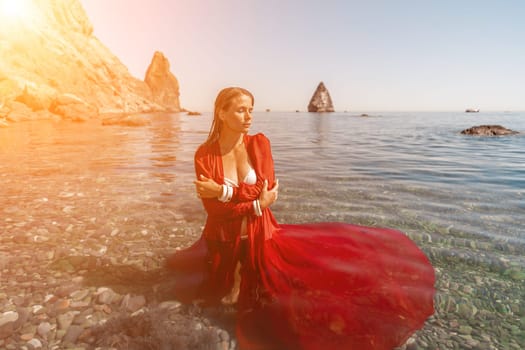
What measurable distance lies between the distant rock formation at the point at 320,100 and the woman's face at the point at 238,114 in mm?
187364

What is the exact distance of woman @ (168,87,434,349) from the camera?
3.11 m

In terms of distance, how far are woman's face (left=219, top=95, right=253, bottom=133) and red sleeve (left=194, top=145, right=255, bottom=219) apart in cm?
39

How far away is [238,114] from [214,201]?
0.96 metres

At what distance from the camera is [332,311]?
10.5 feet

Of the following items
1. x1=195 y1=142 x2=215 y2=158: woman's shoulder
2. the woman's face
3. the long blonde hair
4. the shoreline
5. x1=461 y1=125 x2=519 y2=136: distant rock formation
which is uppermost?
the long blonde hair

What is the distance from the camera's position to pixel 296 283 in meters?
3.63

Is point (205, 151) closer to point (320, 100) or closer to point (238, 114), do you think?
point (238, 114)

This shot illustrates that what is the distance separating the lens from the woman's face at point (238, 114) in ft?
10.5

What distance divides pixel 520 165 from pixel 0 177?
1932 cm

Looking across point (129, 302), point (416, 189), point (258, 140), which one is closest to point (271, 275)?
point (258, 140)

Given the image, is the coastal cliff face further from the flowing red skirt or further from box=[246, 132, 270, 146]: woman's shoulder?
the flowing red skirt

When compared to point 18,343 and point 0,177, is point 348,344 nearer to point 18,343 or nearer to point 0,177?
point 18,343

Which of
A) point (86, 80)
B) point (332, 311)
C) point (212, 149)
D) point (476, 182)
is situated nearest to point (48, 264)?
point (212, 149)

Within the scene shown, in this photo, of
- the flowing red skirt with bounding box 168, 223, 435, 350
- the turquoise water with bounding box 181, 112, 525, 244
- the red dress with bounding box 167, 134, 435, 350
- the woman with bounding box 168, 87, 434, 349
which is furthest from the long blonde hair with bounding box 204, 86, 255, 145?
the turquoise water with bounding box 181, 112, 525, 244
